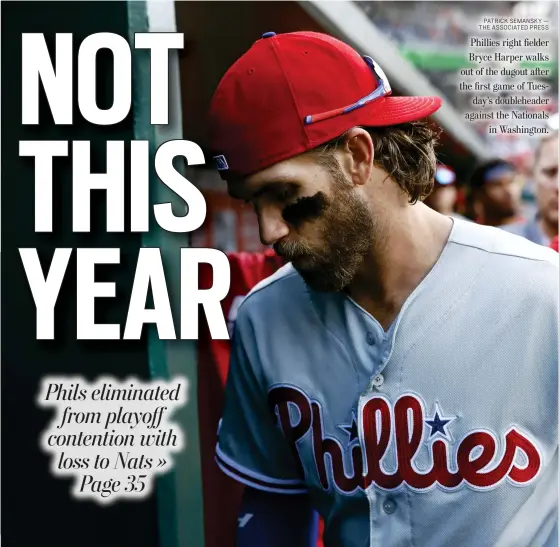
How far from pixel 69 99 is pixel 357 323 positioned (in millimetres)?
850

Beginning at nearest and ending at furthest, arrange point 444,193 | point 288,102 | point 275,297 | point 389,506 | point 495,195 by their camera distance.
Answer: point 288,102
point 389,506
point 275,297
point 444,193
point 495,195

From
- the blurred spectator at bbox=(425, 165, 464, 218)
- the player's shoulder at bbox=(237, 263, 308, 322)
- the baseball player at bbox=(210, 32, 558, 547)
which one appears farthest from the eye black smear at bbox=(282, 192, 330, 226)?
the blurred spectator at bbox=(425, 165, 464, 218)

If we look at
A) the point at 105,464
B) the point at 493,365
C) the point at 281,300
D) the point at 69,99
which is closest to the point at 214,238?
the point at 281,300

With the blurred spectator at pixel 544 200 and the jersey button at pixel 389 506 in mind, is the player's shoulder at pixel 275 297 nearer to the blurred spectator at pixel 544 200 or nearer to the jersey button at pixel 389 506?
the jersey button at pixel 389 506

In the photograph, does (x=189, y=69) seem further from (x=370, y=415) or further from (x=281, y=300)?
(x=370, y=415)

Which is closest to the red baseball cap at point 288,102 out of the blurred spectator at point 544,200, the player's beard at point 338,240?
the player's beard at point 338,240

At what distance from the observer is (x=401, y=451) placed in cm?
149

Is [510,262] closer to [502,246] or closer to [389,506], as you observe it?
[502,246]

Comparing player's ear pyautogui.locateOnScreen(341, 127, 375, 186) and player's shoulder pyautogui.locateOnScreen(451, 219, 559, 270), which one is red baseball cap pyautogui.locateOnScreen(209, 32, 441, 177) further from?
player's shoulder pyautogui.locateOnScreen(451, 219, 559, 270)

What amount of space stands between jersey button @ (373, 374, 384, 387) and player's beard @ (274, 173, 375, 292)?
20cm

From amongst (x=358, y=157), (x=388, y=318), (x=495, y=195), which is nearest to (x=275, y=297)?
(x=388, y=318)

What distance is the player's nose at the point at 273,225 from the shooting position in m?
1.40

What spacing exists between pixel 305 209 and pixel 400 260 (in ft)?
0.71

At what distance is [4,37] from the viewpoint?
1763 millimetres
